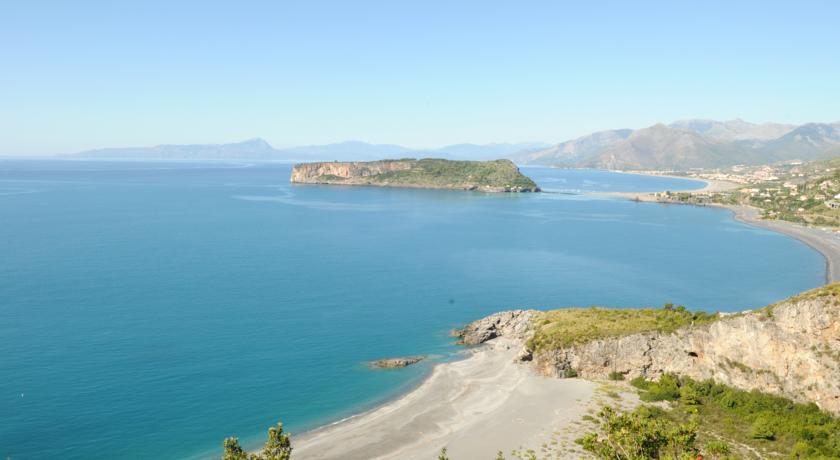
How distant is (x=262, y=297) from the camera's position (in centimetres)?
8169

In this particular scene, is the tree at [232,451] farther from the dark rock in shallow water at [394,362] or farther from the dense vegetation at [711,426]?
the dark rock in shallow water at [394,362]

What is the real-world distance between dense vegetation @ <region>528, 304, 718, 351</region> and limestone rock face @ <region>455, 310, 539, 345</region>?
2.12 m

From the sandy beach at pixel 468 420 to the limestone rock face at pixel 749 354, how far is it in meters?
3.60

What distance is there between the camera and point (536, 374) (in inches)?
2223

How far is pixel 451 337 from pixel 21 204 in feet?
601

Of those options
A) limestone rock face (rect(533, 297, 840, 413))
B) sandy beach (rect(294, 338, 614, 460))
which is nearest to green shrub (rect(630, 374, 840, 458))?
limestone rock face (rect(533, 297, 840, 413))

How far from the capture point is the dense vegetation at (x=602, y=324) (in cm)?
5512

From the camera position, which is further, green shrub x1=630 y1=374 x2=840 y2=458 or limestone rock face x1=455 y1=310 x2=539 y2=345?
limestone rock face x1=455 y1=310 x2=539 y2=345

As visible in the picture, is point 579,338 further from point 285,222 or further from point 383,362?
point 285,222

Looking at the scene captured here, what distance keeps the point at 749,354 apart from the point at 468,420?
24089mm

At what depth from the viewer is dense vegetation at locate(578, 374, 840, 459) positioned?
29578mm

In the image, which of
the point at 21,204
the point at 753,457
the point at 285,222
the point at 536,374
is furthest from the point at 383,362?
the point at 21,204

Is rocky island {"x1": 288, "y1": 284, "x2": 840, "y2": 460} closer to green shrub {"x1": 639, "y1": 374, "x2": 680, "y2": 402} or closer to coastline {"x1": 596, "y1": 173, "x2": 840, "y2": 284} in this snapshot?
green shrub {"x1": 639, "y1": 374, "x2": 680, "y2": 402}

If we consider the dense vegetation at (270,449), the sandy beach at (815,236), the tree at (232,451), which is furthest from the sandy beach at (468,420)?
the sandy beach at (815,236)
